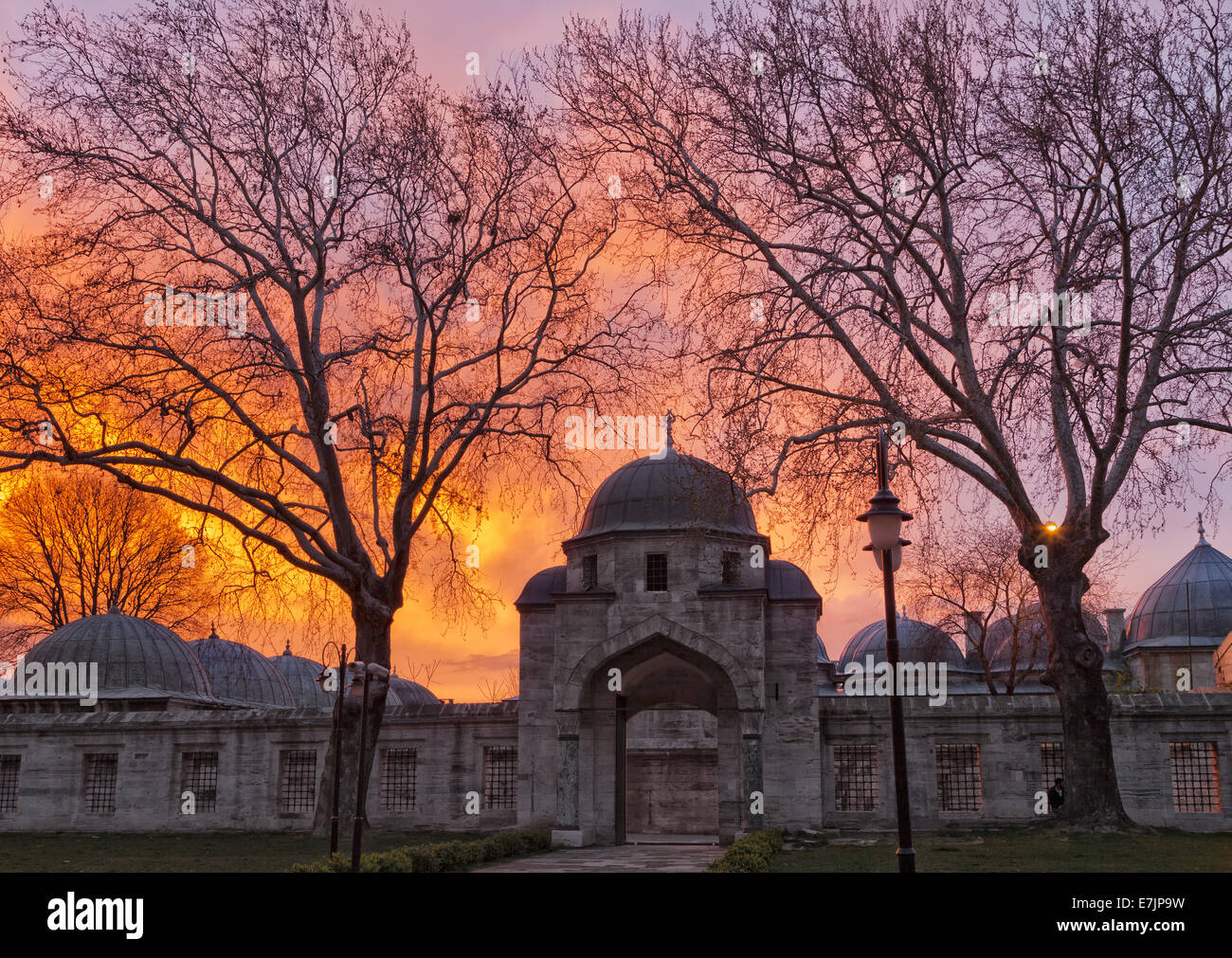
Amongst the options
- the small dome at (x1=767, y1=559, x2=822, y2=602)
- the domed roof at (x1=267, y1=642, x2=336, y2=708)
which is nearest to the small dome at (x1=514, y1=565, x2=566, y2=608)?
the small dome at (x1=767, y1=559, x2=822, y2=602)

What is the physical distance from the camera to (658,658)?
31.4 meters

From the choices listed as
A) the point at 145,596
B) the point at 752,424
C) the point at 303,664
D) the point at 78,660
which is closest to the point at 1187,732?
the point at 752,424

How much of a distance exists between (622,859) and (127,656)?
23.3 m

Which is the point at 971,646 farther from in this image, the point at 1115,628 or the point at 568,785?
A: the point at 568,785

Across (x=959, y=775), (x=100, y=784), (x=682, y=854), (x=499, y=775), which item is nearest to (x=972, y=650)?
(x=959, y=775)

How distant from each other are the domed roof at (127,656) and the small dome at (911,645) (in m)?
27.0

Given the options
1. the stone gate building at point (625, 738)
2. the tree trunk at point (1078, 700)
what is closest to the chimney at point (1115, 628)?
the stone gate building at point (625, 738)

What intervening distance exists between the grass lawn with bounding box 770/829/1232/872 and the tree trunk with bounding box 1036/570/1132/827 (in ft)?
3.20

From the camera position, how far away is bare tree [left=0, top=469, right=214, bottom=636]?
145ft

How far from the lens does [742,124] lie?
71.5 feet

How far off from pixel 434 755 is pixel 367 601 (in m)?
8.02

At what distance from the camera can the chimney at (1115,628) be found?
58.4 meters

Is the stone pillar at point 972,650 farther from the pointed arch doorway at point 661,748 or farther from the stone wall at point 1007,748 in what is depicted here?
the stone wall at point 1007,748

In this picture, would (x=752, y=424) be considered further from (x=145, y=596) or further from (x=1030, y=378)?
(x=145, y=596)
